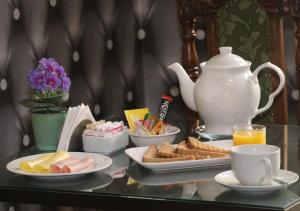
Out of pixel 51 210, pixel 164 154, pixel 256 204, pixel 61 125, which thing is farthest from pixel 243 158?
pixel 51 210

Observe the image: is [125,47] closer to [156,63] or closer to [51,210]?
[156,63]

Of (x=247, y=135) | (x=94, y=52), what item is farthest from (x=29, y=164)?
(x=94, y=52)

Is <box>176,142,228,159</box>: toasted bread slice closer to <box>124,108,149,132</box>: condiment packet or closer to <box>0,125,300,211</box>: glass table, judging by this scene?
<box>0,125,300,211</box>: glass table

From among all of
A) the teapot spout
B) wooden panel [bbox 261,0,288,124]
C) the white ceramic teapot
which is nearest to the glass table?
the white ceramic teapot

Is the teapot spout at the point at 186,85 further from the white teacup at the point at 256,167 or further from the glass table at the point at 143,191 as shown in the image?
the white teacup at the point at 256,167

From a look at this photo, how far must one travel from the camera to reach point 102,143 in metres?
1.82

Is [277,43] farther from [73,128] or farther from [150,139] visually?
[73,128]

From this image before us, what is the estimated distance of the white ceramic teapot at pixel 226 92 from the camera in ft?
6.31

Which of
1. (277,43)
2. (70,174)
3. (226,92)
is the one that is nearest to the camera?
(70,174)

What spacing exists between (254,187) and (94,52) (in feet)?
4.37

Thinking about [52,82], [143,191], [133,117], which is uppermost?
[52,82]

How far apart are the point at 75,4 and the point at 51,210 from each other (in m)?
0.70

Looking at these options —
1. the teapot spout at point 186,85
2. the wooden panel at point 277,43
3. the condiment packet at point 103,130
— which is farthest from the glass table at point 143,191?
the wooden panel at point 277,43

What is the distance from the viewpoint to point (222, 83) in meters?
1.92
